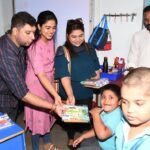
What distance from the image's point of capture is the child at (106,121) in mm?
1752

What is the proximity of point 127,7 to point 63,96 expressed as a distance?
5.04 ft

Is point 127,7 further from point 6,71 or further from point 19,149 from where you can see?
point 19,149

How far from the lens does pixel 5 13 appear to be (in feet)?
13.0

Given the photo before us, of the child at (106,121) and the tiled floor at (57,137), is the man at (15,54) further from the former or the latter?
the tiled floor at (57,137)

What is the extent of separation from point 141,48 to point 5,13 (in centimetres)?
233

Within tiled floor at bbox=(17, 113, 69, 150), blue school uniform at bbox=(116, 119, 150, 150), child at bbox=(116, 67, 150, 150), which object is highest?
child at bbox=(116, 67, 150, 150)

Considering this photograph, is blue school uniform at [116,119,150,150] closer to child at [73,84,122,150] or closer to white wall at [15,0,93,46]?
child at [73,84,122,150]

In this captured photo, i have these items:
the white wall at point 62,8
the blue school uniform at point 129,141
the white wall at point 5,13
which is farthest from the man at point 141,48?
the white wall at point 5,13

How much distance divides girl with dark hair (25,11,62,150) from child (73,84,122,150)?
1.71 feet

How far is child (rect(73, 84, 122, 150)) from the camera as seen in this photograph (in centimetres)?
175

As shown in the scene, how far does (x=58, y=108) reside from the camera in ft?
7.21

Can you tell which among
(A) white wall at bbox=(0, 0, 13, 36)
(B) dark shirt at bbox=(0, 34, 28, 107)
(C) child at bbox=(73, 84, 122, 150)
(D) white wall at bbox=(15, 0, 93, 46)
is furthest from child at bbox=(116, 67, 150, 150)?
(A) white wall at bbox=(0, 0, 13, 36)

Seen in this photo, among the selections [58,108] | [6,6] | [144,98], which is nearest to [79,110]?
[58,108]

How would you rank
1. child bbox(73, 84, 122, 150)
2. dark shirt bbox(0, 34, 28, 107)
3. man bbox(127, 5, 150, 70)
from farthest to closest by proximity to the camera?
1. man bbox(127, 5, 150, 70)
2. dark shirt bbox(0, 34, 28, 107)
3. child bbox(73, 84, 122, 150)
